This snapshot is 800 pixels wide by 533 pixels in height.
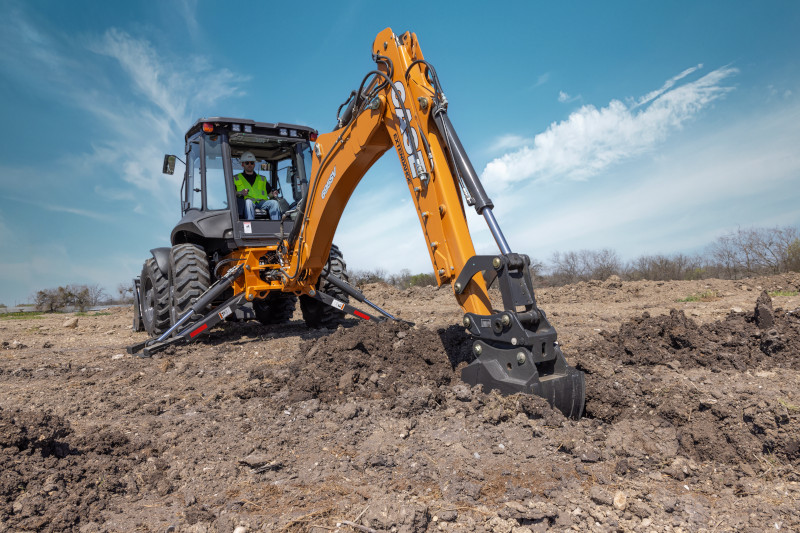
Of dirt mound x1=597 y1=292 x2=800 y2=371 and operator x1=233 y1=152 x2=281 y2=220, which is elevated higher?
operator x1=233 y1=152 x2=281 y2=220

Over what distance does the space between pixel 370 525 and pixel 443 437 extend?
3.08 feet

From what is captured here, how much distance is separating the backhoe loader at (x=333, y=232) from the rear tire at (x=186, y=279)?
2 centimetres

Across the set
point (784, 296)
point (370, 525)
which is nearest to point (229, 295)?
point (370, 525)

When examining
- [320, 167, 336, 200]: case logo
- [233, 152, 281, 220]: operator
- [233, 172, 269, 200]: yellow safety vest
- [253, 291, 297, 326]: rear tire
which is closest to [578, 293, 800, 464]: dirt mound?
[320, 167, 336, 200]: case logo

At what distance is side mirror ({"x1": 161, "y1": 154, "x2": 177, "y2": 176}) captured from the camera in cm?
731

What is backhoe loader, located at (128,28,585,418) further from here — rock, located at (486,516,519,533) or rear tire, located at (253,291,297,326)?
rock, located at (486,516,519,533)

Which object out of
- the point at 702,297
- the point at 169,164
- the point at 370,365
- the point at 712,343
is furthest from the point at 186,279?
the point at 702,297

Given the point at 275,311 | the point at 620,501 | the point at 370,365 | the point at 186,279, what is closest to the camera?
the point at 620,501

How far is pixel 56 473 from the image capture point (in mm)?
2689

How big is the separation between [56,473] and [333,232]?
3713 mm

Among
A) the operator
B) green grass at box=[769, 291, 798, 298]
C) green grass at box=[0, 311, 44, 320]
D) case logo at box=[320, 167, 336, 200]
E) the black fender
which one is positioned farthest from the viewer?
green grass at box=[0, 311, 44, 320]

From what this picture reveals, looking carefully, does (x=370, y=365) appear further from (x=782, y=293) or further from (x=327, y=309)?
(x=782, y=293)

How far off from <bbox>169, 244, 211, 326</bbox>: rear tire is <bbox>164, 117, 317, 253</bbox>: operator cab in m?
0.35

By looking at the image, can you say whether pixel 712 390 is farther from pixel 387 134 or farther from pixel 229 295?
pixel 229 295
